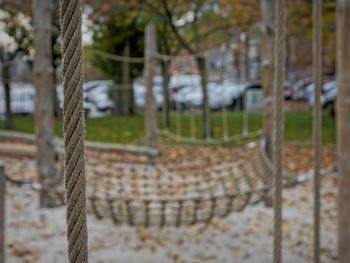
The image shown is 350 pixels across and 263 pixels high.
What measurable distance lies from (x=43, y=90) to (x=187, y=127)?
547 cm

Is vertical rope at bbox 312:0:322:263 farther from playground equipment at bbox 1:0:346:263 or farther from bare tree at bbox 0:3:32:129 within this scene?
bare tree at bbox 0:3:32:129

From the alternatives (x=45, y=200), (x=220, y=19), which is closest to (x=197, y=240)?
(x=45, y=200)

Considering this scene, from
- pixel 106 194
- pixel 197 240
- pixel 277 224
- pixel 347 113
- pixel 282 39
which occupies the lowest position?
pixel 197 240

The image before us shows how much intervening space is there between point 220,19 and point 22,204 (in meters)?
5.55

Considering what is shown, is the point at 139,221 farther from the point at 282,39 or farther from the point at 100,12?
the point at 100,12

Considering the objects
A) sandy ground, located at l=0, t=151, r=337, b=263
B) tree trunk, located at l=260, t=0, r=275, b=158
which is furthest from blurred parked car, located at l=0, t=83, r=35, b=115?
tree trunk, located at l=260, t=0, r=275, b=158

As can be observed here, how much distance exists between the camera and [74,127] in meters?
0.68

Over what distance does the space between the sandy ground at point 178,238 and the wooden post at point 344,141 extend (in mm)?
989

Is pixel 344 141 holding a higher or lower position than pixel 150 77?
lower

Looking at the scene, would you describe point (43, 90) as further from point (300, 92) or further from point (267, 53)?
point (300, 92)

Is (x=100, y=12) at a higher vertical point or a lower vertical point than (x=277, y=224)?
higher

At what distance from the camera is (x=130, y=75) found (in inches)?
486

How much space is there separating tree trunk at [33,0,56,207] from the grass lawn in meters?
3.16

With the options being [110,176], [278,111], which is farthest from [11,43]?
[278,111]
